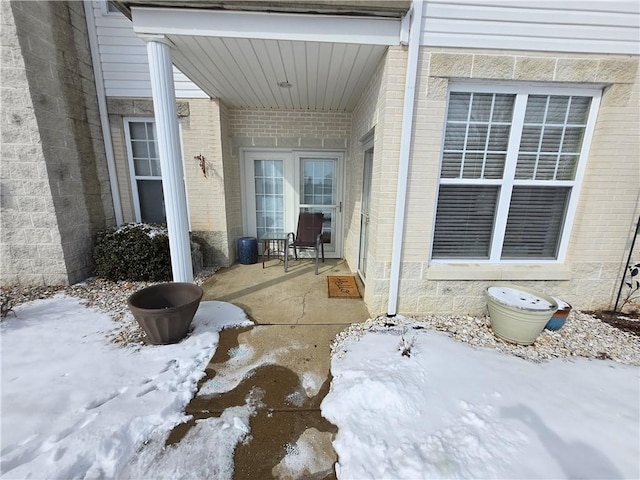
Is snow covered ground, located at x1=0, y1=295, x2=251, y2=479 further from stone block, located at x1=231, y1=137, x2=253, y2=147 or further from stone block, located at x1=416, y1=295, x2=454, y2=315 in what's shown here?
stone block, located at x1=231, y1=137, x2=253, y2=147

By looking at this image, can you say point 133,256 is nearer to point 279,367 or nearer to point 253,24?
point 279,367

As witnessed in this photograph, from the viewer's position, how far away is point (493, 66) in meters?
2.33

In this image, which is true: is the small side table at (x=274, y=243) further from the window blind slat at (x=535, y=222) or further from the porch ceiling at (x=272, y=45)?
the window blind slat at (x=535, y=222)

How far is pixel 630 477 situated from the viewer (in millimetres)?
1311

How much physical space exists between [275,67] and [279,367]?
2887mm

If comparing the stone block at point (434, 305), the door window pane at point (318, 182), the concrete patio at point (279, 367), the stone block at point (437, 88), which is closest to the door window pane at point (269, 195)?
the door window pane at point (318, 182)

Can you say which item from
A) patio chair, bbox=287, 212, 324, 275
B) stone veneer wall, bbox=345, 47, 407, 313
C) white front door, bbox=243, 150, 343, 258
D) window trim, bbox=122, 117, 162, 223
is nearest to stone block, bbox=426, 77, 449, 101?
stone veneer wall, bbox=345, 47, 407, 313

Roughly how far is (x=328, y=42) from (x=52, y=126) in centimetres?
339

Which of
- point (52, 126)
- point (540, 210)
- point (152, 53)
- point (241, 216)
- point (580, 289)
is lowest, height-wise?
point (580, 289)

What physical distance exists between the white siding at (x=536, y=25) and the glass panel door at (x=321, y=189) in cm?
246

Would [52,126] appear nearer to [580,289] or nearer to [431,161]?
[431,161]

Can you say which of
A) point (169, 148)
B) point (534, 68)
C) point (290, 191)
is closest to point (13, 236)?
point (169, 148)

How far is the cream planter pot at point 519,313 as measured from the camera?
2234 mm

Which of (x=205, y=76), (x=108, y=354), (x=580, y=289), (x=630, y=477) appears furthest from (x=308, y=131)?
(x=630, y=477)
